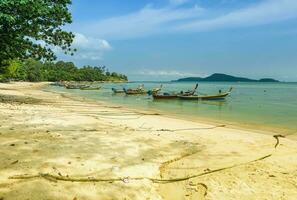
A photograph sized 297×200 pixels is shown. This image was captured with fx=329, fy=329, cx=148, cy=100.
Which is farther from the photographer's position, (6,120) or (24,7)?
(24,7)

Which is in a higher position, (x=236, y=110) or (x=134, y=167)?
(x=134, y=167)

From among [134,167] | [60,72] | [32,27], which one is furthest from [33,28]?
[60,72]

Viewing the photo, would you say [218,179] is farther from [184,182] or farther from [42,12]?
[42,12]

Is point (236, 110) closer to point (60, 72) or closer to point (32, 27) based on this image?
point (32, 27)

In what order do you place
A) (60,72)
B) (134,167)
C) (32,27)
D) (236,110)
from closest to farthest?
(134,167)
(32,27)
(236,110)
(60,72)

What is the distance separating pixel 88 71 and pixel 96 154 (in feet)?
572

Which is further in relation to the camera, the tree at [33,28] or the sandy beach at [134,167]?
the tree at [33,28]

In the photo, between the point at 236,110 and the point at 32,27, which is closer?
the point at 32,27

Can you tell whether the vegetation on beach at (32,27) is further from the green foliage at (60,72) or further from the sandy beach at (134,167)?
the green foliage at (60,72)

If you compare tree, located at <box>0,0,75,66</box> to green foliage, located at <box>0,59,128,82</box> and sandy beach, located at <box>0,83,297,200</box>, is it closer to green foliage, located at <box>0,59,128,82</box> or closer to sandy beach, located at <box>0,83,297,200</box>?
sandy beach, located at <box>0,83,297,200</box>

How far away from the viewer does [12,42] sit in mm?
21141

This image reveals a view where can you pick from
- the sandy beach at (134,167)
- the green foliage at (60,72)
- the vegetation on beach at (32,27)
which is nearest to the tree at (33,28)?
the vegetation on beach at (32,27)

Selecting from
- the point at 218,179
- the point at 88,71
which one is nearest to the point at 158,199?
the point at 218,179

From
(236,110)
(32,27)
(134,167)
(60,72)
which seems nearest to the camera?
(134,167)
